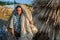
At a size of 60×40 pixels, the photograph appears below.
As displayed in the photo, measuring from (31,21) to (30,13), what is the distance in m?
0.07

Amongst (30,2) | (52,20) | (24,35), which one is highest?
(30,2)

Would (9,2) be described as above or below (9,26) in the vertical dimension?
above

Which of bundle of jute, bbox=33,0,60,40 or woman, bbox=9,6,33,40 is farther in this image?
woman, bbox=9,6,33,40

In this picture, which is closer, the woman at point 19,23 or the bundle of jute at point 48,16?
the bundle of jute at point 48,16

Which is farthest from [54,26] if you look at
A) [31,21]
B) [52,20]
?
[31,21]

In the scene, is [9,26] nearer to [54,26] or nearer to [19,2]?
[19,2]

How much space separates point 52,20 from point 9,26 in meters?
0.41

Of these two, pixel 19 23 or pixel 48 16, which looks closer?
pixel 48 16

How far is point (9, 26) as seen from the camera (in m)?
2.23

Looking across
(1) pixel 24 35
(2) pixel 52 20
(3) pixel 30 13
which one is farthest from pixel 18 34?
(2) pixel 52 20

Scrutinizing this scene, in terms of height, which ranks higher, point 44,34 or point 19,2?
point 19,2

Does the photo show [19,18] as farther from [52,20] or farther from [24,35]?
[52,20]

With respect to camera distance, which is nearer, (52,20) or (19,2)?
(52,20)

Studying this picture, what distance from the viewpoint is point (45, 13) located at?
2148 mm
